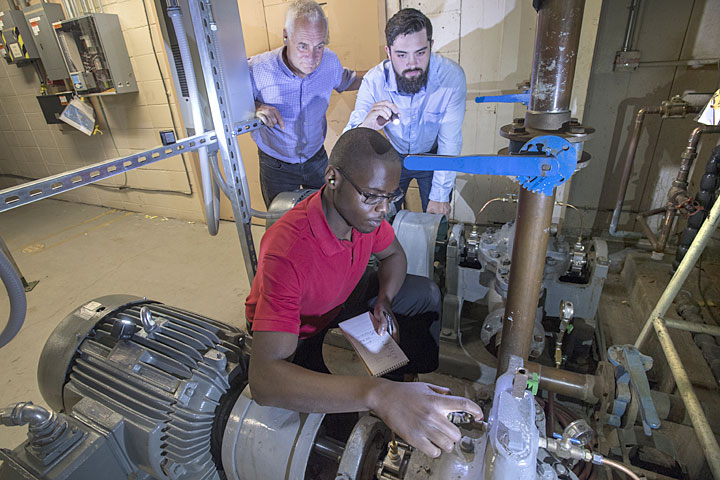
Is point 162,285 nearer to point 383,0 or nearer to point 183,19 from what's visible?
point 183,19

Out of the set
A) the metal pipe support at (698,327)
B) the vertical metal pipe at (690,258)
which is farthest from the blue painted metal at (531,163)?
the metal pipe support at (698,327)

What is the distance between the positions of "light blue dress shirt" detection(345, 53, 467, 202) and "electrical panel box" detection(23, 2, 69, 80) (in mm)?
3118

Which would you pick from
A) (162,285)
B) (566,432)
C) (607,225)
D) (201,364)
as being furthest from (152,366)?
(607,225)

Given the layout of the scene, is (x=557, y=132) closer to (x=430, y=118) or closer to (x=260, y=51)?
(x=430, y=118)

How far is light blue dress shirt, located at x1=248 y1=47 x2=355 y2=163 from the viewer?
2168mm

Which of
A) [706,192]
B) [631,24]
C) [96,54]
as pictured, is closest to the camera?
[706,192]

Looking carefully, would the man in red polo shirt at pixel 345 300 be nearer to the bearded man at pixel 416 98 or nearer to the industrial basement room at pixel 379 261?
the industrial basement room at pixel 379 261

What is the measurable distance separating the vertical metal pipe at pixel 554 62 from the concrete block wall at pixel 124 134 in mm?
3257

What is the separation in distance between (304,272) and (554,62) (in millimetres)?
803

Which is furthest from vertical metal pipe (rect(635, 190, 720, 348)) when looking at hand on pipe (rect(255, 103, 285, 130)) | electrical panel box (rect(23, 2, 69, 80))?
electrical panel box (rect(23, 2, 69, 80))

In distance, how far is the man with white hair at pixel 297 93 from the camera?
2.02 metres

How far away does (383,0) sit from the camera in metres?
2.41

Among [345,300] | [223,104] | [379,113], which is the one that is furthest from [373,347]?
[379,113]

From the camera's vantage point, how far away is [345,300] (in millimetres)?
1465
